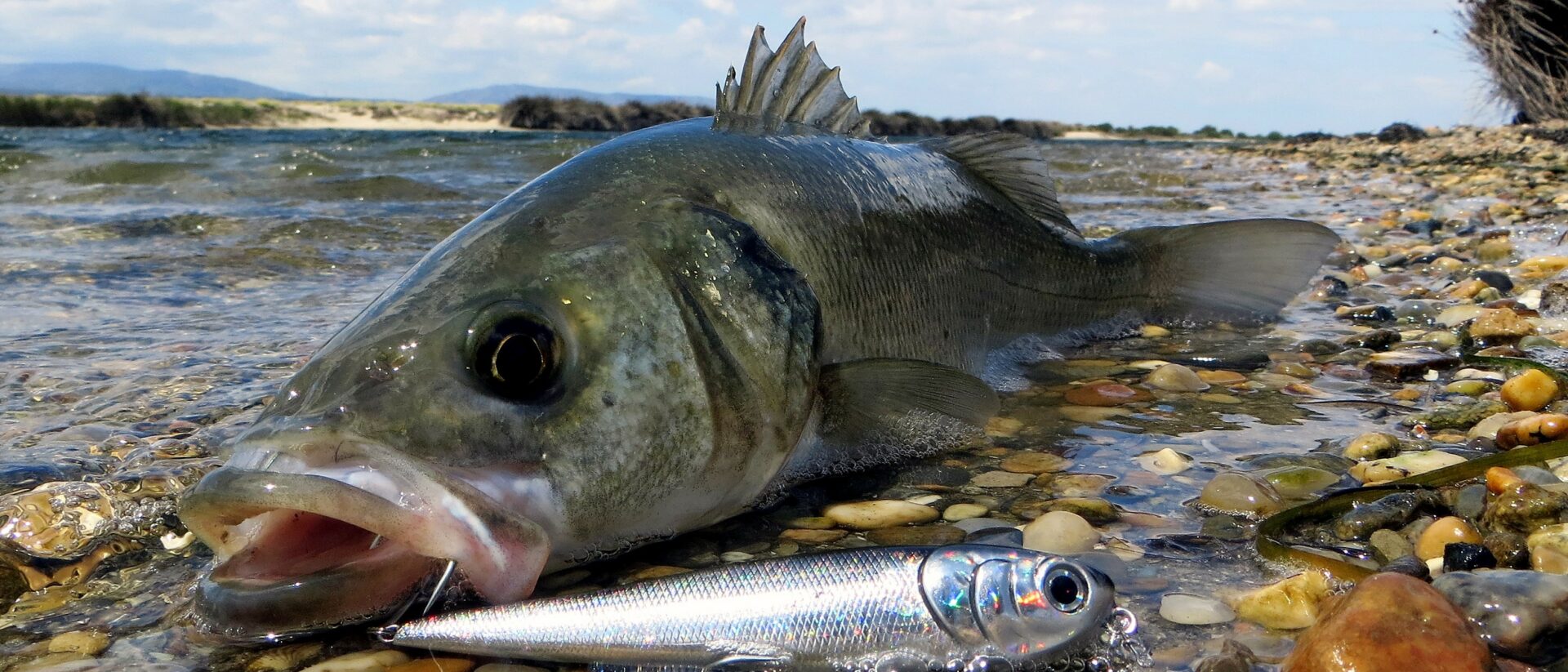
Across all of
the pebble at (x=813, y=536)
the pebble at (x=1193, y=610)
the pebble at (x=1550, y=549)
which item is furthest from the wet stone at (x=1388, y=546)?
the pebble at (x=813, y=536)

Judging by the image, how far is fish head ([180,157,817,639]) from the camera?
1719 mm

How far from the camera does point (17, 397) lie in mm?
3773

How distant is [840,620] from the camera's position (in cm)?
167

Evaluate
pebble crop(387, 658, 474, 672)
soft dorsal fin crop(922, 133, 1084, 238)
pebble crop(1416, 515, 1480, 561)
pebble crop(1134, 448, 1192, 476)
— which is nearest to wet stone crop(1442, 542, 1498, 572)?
pebble crop(1416, 515, 1480, 561)

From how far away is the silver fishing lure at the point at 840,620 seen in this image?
1.62 meters

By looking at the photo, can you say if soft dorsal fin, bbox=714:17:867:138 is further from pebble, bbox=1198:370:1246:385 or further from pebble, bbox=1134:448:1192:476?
pebble, bbox=1198:370:1246:385

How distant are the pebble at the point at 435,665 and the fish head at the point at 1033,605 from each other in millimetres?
878

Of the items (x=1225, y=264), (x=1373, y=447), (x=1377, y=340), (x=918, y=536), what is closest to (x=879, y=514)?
(x=918, y=536)

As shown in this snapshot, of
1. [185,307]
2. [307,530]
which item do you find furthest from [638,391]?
[185,307]

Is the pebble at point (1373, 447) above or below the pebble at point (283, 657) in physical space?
above

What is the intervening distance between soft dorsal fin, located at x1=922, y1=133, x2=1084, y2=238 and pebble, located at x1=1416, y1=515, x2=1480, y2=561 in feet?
7.06

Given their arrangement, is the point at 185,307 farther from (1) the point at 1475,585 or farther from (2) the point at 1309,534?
(1) the point at 1475,585

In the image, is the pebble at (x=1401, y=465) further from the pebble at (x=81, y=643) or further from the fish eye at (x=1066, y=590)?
the pebble at (x=81, y=643)

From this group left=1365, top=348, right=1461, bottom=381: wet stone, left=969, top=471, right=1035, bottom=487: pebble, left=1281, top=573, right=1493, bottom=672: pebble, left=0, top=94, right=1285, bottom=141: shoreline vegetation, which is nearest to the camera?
left=1281, top=573, right=1493, bottom=672: pebble
